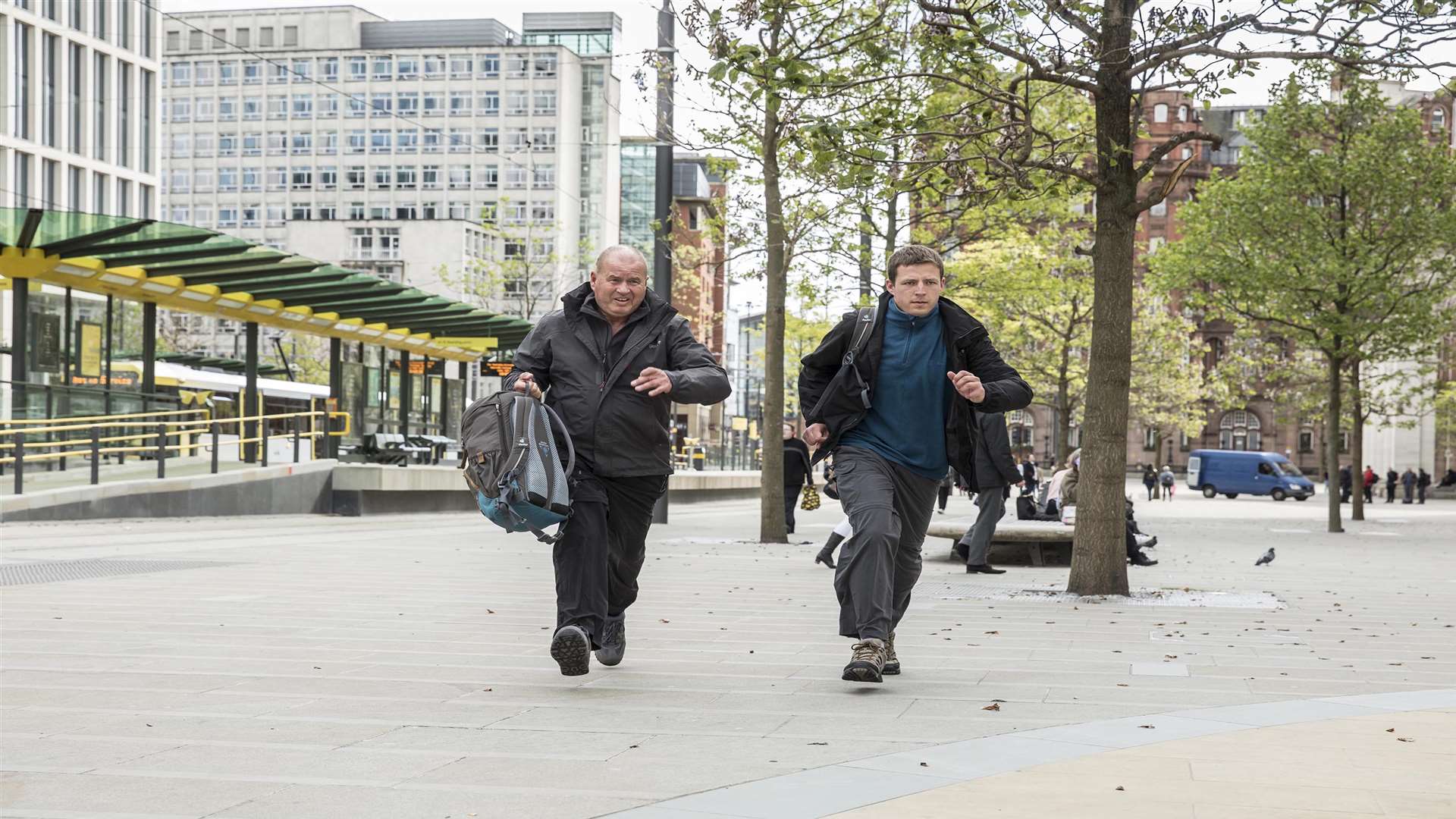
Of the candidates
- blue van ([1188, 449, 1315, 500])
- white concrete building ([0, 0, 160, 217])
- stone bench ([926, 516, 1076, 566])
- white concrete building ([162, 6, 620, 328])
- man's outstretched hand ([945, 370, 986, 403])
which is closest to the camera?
man's outstretched hand ([945, 370, 986, 403])

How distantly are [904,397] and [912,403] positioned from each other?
4 centimetres

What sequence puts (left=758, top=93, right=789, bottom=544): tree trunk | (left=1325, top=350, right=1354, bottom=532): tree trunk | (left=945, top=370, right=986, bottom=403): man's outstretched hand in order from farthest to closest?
1. (left=1325, top=350, right=1354, bottom=532): tree trunk
2. (left=758, top=93, right=789, bottom=544): tree trunk
3. (left=945, top=370, right=986, bottom=403): man's outstretched hand

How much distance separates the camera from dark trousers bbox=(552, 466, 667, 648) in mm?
6324

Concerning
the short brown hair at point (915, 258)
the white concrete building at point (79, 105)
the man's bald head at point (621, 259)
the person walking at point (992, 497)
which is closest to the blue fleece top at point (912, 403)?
the short brown hair at point (915, 258)

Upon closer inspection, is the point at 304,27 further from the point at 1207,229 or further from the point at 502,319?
the point at 1207,229

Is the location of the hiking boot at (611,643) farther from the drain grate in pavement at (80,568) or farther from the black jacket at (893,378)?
the drain grate in pavement at (80,568)

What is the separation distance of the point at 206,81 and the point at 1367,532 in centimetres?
9088

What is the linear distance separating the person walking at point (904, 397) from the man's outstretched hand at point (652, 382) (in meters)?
0.66

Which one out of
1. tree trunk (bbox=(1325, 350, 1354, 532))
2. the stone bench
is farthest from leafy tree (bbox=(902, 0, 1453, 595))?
tree trunk (bbox=(1325, 350, 1354, 532))

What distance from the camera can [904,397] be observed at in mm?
6551

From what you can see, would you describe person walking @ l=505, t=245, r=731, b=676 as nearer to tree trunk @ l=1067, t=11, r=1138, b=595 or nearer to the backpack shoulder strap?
the backpack shoulder strap

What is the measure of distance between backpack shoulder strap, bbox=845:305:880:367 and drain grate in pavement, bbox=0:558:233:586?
7085 mm

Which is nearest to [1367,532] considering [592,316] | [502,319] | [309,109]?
[502,319]

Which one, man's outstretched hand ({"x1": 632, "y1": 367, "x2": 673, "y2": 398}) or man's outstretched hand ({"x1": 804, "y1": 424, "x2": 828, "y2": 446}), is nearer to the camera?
man's outstretched hand ({"x1": 632, "y1": 367, "x2": 673, "y2": 398})
